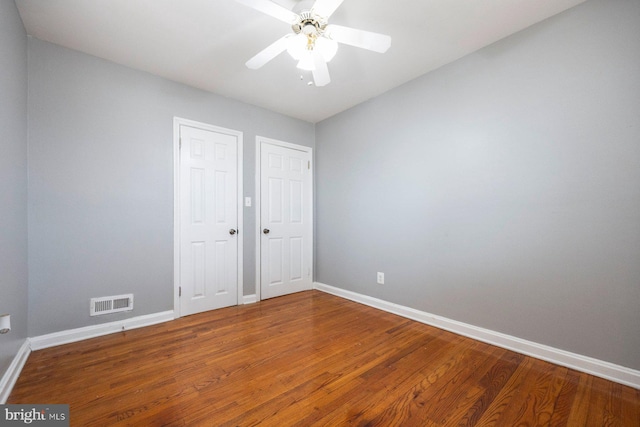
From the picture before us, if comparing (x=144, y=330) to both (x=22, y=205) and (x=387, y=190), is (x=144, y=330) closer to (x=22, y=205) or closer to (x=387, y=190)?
(x=22, y=205)

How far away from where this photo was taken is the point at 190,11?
189 centimetres

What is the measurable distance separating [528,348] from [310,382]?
1.75 metres

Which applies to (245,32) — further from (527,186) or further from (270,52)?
(527,186)

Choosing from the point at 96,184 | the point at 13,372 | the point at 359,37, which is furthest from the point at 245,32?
the point at 13,372

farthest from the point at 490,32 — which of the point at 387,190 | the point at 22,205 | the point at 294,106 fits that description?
the point at 22,205

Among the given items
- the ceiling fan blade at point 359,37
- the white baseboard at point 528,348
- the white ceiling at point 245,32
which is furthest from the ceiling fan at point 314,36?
the white baseboard at point 528,348

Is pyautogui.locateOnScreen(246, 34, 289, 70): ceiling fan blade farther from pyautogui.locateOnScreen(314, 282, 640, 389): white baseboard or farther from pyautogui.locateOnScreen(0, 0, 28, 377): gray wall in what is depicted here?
pyautogui.locateOnScreen(314, 282, 640, 389): white baseboard

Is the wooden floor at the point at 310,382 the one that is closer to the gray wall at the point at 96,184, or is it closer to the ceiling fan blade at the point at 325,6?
the gray wall at the point at 96,184

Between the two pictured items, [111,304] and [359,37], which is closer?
[359,37]

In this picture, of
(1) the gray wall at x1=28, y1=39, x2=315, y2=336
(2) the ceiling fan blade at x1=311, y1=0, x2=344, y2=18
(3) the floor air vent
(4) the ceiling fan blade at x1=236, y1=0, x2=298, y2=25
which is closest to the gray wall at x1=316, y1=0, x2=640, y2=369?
(2) the ceiling fan blade at x1=311, y1=0, x2=344, y2=18

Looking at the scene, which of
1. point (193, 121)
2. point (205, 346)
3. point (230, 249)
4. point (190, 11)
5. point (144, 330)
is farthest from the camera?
point (230, 249)

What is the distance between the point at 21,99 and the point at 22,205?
807 millimetres

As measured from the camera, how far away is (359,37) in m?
1.63

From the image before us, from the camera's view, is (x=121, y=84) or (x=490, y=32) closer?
(x=490, y=32)
